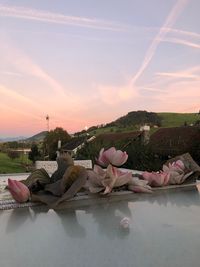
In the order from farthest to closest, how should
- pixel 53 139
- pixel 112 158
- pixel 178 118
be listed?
pixel 178 118
pixel 53 139
pixel 112 158

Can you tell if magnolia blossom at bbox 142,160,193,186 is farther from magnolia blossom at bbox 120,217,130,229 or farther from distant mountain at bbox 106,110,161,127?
distant mountain at bbox 106,110,161,127

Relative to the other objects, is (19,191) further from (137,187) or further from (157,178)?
(157,178)

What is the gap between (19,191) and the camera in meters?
0.83

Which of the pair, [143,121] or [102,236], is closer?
[102,236]

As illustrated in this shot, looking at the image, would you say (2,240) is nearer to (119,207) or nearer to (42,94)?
(119,207)

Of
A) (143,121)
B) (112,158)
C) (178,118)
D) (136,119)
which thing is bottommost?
(112,158)

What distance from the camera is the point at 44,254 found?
0.52 metres

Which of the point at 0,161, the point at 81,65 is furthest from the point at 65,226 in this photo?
the point at 0,161

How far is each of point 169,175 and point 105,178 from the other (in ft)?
1.14

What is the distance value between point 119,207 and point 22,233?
1.04ft

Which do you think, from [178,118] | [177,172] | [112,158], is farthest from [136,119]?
[112,158]

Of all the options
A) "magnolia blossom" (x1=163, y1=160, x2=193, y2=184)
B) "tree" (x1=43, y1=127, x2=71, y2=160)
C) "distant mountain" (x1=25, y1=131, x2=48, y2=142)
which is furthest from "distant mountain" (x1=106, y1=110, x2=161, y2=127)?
"magnolia blossom" (x1=163, y1=160, x2=193, y2=184)

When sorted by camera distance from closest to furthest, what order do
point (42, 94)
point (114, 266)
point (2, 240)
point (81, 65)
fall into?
point (114, 266) < point (2, 240) < point (81, 65) < point (42, 94)

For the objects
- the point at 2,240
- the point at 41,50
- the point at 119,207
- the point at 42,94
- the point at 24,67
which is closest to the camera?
the point at 2,240
